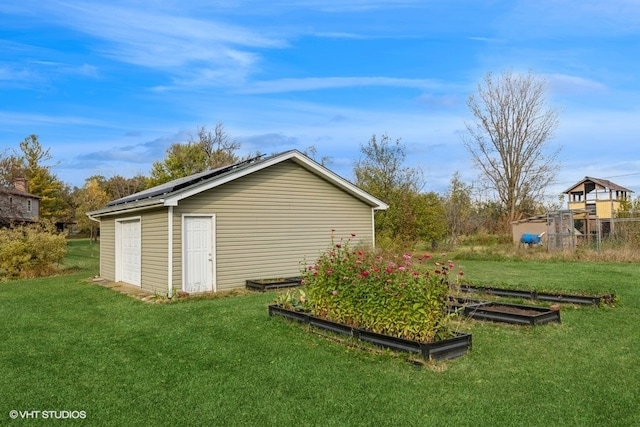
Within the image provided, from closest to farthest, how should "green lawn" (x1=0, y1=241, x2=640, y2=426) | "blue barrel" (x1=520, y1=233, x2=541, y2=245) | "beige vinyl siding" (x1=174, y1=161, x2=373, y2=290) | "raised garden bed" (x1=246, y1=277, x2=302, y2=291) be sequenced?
1. "green lawn" (x1=0, y1=241, x2=640, y2=426)
2. "raised garden bed" (x1=246, y1=277, x2=302, y2=291)
3. "beige vinyl siding" (x1=174, y1=161, x2=373, y2=290)
4. "blue barrel" (x1=520, y1=233, x2=541, y2=245)

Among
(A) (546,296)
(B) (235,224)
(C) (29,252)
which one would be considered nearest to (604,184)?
(A) (546,296)

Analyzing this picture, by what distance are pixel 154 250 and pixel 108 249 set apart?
515 centimetres

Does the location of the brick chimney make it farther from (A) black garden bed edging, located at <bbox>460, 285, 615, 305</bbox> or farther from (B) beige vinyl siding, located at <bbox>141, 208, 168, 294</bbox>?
(A) black garden bed edging, located at <bbox>460, 285, 615, 305</bbox>

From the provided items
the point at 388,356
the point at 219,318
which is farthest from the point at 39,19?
the point at 388,356

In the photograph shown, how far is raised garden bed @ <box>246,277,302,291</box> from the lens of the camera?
1178cm

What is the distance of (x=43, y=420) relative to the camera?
3883 mm

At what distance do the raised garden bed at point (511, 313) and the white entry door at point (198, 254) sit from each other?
22.0 feet

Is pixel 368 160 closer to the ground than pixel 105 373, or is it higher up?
higher up

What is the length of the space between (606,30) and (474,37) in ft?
9.39

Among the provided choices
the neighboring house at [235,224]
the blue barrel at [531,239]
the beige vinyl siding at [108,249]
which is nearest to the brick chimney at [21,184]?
the beige vinyl siding at [108,249]

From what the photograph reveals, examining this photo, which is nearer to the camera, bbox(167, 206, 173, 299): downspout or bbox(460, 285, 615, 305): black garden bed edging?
bbox(460, 285, 615, 305): black garden bed edging

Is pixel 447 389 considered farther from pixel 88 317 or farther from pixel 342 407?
pixel 88 317

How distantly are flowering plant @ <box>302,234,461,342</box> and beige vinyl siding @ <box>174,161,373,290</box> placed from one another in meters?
5.40

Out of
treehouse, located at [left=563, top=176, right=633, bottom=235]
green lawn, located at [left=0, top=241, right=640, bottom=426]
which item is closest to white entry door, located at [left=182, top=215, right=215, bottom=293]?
green lawn, located at [left=0, top=241, right=640, bottom=426]
